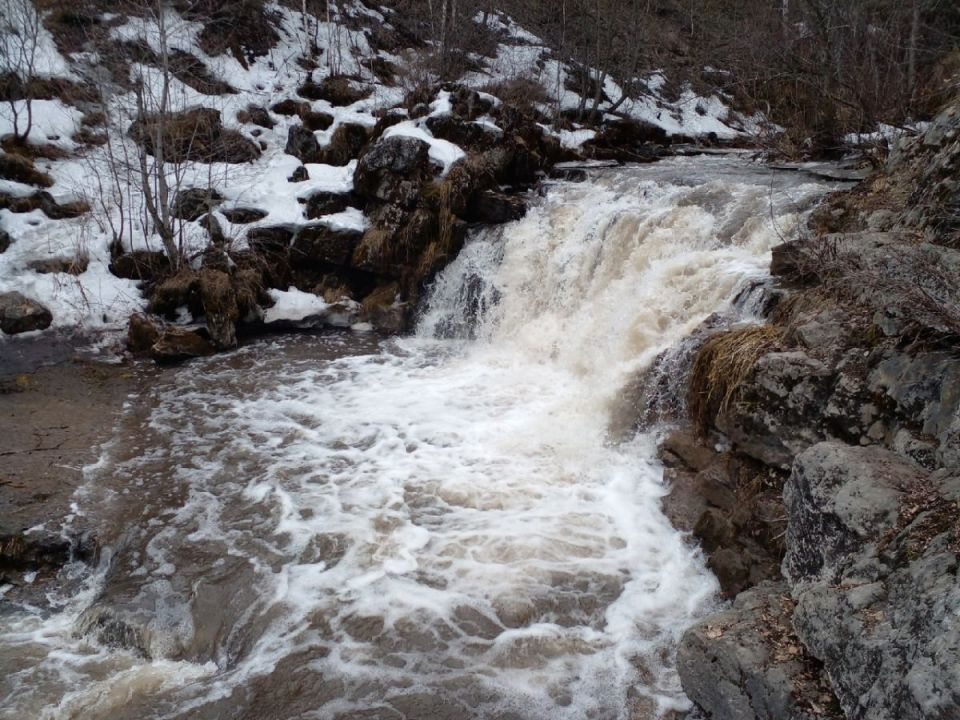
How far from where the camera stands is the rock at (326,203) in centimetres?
1220

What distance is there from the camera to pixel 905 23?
12289 mm

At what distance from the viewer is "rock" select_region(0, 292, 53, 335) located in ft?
32.0

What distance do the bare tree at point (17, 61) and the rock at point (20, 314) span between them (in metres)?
5.48

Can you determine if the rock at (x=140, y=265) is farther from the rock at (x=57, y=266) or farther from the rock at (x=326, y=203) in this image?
the rock at (x=326, y=203)

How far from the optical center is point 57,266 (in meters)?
10.6

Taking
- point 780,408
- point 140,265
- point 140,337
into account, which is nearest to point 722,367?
point 780,408

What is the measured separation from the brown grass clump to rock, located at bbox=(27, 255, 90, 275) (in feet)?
33.0

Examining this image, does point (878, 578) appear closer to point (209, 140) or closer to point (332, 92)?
point (209, 140)

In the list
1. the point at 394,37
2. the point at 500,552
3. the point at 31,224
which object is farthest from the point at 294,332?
the point at 394,37

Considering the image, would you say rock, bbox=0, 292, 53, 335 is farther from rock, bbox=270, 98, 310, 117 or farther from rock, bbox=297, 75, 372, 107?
rock, bbox=297, 75, 372, 107

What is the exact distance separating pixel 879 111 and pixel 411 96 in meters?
9.69

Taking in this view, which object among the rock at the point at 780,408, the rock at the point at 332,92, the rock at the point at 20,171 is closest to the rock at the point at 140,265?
the rock at the point at 20,171

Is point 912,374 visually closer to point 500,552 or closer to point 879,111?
point 500,552

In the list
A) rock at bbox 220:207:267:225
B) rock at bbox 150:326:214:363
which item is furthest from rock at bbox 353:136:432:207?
rock at bbox 150:326:214:363
